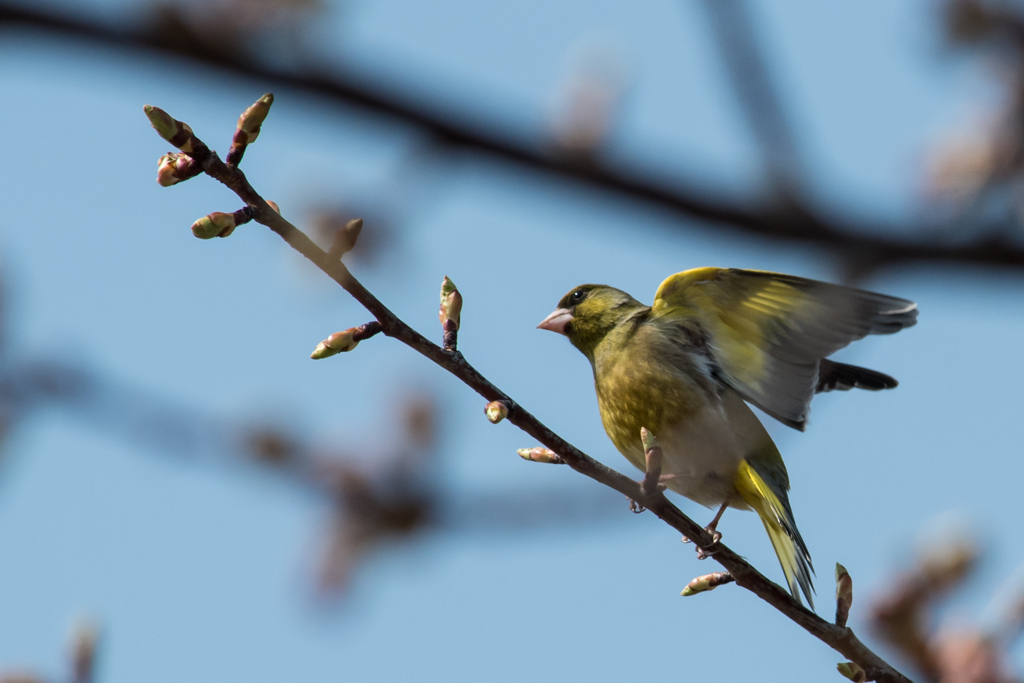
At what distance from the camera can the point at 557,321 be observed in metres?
5.52

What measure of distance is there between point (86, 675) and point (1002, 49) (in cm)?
330

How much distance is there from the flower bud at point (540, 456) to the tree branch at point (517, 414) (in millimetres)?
156

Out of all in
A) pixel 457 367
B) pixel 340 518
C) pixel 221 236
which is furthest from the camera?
pixel 340 518

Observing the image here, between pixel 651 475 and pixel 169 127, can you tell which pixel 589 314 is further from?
pixel 169 127

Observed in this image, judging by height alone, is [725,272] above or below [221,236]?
above

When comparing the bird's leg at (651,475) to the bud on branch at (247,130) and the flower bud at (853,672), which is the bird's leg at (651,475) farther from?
the bud on branch at (247,130)

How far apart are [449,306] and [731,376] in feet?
7.46

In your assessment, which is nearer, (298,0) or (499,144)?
(499,144)

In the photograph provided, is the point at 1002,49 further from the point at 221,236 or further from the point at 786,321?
the point at 221,236

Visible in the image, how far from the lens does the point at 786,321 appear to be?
435 cm

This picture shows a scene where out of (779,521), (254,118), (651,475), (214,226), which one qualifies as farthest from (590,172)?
(779,521)

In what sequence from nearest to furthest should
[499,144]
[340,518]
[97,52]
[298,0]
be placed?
[97,52]
[499,144]
[298,0]
[340,518]

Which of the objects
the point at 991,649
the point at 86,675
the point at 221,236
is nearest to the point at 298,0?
the point at 221,236

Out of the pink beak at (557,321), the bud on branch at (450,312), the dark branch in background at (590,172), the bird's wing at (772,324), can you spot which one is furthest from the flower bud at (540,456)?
the pink beak at (557,321)
